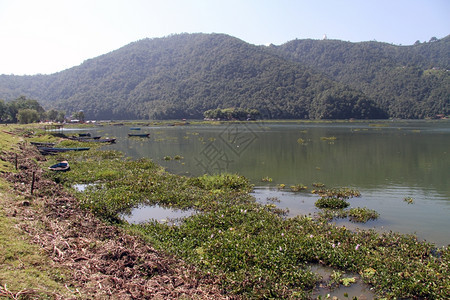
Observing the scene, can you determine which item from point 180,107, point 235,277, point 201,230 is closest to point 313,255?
point 235,277

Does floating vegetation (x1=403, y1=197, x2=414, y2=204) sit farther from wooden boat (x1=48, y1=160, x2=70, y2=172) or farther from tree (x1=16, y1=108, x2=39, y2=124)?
tree (x1=16, y1=108, x2=39, y2=124)

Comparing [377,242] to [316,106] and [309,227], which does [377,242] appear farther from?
[316,106]

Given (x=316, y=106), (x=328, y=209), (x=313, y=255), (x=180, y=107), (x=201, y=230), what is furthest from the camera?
(x=180, y=107)

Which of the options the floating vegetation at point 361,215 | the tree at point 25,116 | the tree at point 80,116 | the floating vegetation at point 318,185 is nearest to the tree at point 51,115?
the tree at point 80,116

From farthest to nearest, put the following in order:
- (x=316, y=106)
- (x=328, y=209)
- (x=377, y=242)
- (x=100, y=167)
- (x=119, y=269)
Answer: (x=316, y=106), (x=100, y=167), (x=328, y=209), (x=377, y=242), (x=119, y=269)

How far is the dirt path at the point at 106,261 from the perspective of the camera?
6.77 m

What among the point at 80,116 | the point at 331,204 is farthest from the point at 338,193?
the point at 80,116

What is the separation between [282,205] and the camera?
15.5m

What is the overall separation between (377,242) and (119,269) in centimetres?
836

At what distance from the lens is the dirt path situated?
677 centimetres

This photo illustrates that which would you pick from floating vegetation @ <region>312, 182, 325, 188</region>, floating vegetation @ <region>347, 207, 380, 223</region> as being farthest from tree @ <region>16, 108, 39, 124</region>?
floating vegetation @ <region>347, 207, 380, 223</region>

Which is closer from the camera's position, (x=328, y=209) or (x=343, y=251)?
(x=343, y=251)

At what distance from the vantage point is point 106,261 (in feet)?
25.5

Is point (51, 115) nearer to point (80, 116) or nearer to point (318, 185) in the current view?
point (80, 116)
